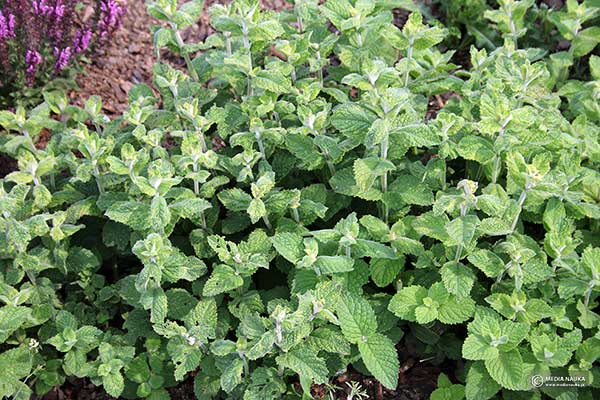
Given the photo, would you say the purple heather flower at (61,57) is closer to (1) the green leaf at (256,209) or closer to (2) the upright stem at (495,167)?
(1) the green leaf at (256,209)

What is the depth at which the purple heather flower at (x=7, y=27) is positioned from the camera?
340cm

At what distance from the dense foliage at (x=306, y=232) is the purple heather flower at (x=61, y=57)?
548 millimetres

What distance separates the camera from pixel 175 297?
2615mm

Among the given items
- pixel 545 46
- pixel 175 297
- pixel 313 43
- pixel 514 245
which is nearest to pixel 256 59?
pixel 313 43

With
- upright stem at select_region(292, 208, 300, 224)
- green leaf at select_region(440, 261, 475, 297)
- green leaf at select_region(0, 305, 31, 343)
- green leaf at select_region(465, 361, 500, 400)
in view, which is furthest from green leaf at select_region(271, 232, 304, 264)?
green leaf at select_region(0, 305, 31, 343)

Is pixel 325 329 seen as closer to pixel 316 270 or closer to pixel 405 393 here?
pixel 316 270

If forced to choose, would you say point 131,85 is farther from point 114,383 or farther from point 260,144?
point 114,383

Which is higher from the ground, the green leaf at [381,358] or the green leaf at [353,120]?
the green leaf at [353,120]

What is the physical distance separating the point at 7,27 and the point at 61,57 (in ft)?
0.91

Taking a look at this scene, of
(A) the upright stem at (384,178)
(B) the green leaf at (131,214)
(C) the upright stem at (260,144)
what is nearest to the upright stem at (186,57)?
(C) the upright stem at (260,144)

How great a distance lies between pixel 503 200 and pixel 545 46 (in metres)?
1.80

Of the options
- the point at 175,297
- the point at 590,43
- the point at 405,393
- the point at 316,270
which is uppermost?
the point at 590,43

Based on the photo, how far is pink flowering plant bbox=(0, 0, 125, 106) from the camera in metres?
3.43

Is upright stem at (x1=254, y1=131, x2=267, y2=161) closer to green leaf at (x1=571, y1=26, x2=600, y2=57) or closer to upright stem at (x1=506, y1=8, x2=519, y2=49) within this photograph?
upright stem at (x1=506, y1=8, x2=519, y2=49)
